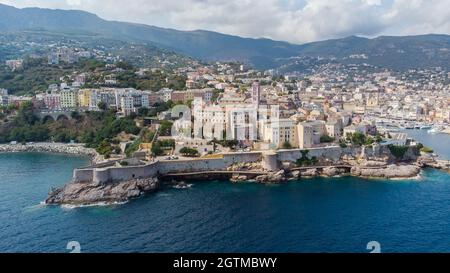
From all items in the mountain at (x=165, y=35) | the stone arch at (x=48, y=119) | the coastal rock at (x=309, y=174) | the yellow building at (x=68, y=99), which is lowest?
the coastal rock at (x=309, y=174)

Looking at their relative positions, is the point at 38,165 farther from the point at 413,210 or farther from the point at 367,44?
the point at 367,44

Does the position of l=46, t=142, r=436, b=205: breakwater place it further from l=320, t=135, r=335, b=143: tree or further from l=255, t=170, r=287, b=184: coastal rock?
l=320, t=135, r=335, b=143: tree

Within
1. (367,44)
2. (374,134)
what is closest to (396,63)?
(367,44)

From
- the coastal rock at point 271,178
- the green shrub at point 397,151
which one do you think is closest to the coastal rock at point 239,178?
the coastal rock at point 271,178

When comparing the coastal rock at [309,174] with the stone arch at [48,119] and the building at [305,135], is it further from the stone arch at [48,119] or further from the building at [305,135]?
the stone arch at [48,119]

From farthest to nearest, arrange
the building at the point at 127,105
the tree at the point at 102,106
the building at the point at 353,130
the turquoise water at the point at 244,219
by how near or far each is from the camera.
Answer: the tree at the point at 102,106 < the building at the point at 127,105 < the building at the point at 353,130 < the turquoise water at the point at 244,219

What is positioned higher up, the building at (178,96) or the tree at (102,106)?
the building at (178,96)

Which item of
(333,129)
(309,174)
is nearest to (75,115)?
(333,129)
